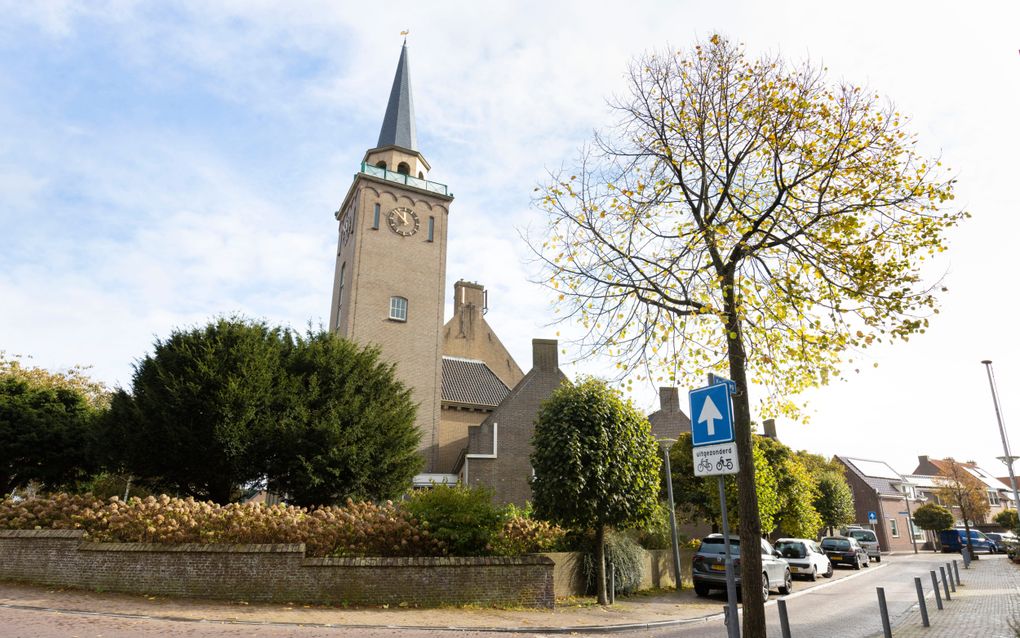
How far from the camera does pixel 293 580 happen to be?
12445mm

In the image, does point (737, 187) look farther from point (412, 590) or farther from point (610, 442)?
point (412, 590)

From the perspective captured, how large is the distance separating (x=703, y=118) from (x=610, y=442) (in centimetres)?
849

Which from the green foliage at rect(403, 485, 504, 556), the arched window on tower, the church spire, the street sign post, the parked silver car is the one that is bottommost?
the parked silver car

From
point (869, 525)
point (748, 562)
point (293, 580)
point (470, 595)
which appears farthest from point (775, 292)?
point (869, 525)

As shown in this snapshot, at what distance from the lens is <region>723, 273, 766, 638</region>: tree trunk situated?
27.8 feet

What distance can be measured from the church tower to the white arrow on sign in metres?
24.9

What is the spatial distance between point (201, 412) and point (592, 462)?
39.0 feet

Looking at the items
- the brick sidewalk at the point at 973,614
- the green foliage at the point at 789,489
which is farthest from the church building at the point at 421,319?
the brick sidewalk at the point at 973,614

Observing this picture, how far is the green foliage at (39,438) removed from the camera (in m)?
22.6

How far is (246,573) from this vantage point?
12391 mm

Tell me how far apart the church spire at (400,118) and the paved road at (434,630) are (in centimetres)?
3100

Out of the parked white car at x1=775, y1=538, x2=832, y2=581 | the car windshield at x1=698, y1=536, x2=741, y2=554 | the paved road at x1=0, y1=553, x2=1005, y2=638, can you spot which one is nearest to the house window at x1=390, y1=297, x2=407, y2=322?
the car windshield at x1=698, y1=536, x2=741, y2=554

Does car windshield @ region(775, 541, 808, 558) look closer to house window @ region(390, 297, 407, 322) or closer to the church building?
the church building

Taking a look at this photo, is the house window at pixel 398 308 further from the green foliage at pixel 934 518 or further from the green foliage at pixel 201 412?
the green foliage at pixel 934 518
